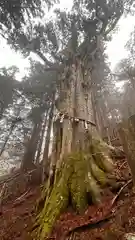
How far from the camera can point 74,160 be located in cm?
510

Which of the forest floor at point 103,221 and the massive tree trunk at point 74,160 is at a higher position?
the massive tree trunk at point 74,160

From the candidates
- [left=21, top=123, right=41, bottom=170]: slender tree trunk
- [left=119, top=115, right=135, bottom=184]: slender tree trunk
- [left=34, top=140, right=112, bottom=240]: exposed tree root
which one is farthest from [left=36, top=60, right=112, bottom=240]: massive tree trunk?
[left=21, top=123, right=41, bottom=170]: slender tree trunk

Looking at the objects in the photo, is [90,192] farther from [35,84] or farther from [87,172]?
[35,84]

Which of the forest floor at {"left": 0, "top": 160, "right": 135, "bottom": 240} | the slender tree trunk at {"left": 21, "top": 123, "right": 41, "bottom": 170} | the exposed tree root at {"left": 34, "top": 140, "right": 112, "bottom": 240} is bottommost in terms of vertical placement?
the forest floor at {"left": 0, "top": 160, "right": 135, "bottom": 240}

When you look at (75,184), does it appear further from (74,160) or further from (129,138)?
(129,138)

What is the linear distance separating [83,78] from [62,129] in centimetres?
304

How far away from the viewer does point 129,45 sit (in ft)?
61.1

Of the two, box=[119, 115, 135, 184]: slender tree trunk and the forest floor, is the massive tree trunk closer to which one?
the forest floor

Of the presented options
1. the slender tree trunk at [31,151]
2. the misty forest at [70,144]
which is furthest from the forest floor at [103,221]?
the slender tree trunk at [31,151]

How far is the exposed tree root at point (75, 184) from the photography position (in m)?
4.08

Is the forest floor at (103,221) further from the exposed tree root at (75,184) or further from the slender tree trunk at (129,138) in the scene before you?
the slender tree trunk at (129,138)

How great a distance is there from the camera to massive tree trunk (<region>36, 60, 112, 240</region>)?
425cm

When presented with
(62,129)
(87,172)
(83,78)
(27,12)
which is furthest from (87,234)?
(27,12)

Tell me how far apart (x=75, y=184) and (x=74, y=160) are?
2.24 feet
